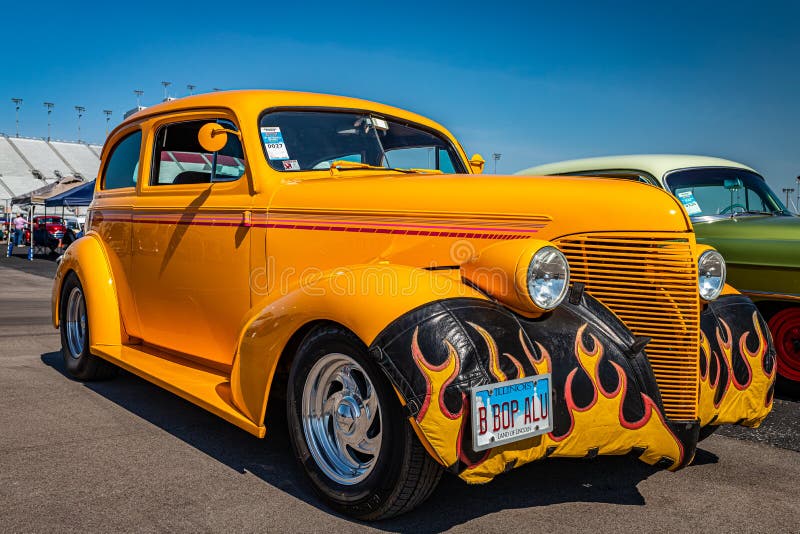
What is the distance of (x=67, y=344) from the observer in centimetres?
512

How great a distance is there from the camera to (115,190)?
4914mm

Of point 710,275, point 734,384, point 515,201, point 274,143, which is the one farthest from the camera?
point 274,143

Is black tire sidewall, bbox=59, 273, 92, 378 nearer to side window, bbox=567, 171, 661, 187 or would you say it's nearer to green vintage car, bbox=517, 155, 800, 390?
green vintage car, bbox=517, 155, 800, 390

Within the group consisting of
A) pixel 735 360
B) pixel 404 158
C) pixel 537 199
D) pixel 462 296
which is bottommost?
pixel 735 360

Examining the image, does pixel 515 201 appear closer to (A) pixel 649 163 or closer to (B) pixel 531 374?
(B) pixel 531 374

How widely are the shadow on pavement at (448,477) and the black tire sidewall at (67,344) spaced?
34.7 inches

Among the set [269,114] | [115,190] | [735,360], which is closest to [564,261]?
[735,360]

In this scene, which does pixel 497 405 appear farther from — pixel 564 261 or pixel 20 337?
pixel 20 337

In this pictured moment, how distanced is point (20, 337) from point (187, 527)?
5.33 m

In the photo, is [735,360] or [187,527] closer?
[187,527]

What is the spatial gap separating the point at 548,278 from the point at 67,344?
401 cm

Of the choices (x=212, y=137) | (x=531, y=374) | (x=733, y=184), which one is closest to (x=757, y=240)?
(x=733, y=184)

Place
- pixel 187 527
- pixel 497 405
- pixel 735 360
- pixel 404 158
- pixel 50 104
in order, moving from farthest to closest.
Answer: pixel 50 104
pixel 404 158
pixel 735 360
pixel 187 527
pixel 497 405

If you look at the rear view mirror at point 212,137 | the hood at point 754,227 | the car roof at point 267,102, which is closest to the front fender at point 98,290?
the car roof at point 267,102
